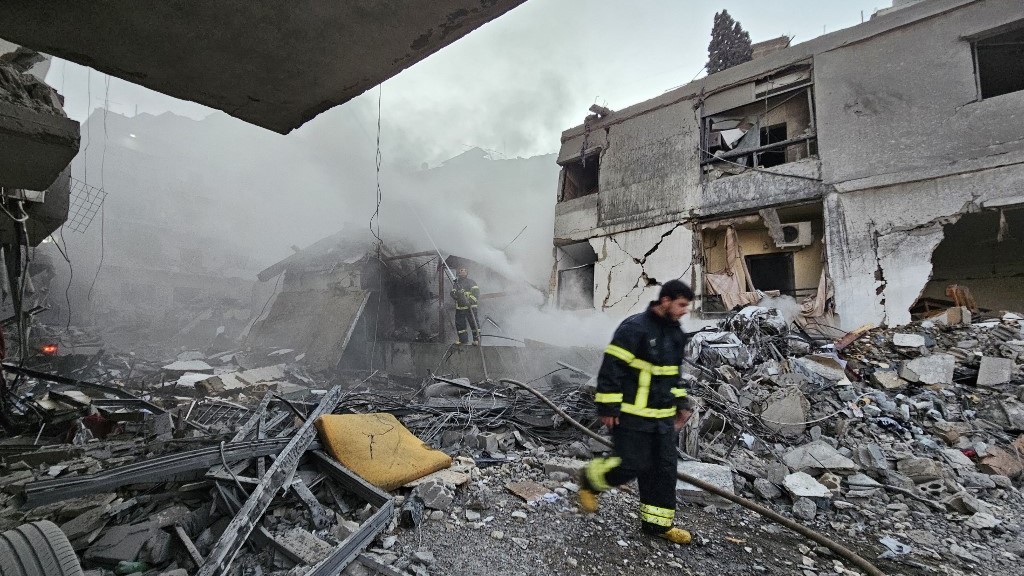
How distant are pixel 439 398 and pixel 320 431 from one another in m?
2.23

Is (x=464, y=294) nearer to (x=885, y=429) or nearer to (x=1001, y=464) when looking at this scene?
(x=885, y=429)

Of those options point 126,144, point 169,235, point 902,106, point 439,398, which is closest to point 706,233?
point 902,106

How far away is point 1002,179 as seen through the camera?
6.77 metres

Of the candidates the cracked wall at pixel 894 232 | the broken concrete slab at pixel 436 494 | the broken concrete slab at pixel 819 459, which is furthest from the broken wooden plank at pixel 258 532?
the cracked wall at pixel 894 232

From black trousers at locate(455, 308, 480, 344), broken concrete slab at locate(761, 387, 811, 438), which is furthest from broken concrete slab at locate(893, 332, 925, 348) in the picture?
black trousers at locate(455, 308, 480, 344)

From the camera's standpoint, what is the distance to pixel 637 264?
35.4 ft

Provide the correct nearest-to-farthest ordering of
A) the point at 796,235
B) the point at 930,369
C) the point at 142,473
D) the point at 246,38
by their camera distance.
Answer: the point at 246,38 < the point at 142,473 < the point at 930,369 < the point at 796,235

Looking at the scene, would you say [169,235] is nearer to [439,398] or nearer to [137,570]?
[439,398]

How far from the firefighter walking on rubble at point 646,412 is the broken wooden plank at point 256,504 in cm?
222

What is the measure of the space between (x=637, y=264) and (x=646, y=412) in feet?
28.0

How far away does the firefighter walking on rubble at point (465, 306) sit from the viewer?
9.26m

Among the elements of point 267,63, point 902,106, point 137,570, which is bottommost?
point 137,570

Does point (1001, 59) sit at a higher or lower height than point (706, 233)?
higher

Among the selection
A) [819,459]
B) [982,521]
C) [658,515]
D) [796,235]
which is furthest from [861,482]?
[796,235]
